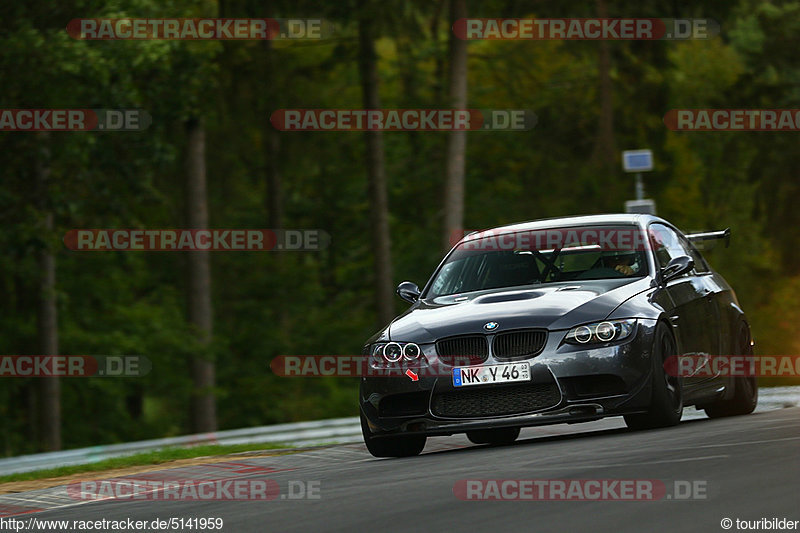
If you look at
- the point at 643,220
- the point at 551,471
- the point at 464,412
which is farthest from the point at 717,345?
the point at 551,471

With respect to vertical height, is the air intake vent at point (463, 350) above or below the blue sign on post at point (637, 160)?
below

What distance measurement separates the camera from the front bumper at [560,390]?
995 centimetres

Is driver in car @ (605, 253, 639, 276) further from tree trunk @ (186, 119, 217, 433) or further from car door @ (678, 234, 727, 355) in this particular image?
tree trunk @ (186, 119, 217, 433)

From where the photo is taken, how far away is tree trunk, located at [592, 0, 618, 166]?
4194 cm

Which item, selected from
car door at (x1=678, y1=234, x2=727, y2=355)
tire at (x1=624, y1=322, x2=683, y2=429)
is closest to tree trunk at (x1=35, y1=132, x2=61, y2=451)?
car door at (x1=678, y1=234, x2=727, y2=355)

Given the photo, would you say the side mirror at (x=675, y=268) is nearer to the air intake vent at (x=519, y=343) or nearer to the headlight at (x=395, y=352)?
the air intake vent at (x=519, y=343)

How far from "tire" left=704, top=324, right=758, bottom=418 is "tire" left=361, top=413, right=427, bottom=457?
9.95 ft

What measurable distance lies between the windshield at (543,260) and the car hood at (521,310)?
1.03 feet

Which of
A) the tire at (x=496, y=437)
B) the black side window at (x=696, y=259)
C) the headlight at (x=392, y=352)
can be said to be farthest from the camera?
the black side window at (x=696, y=259)

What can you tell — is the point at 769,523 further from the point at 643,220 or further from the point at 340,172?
the point at 340,172

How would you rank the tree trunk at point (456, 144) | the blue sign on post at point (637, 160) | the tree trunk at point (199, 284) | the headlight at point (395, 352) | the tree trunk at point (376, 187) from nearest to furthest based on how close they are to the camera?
the headlight at point (395, 352) < the blue sign on post at point (637, 160) < the tree trunk at point (456, 144) < the tree trunk at point (199, 284) < the tree trunk at point (376, 187)

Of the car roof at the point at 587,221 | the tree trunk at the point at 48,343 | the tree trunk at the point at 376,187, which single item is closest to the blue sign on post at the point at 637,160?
the car roof at the point at 587,221

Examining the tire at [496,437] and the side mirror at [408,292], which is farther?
the tire at [496,437]

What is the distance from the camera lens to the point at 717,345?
474 inches
